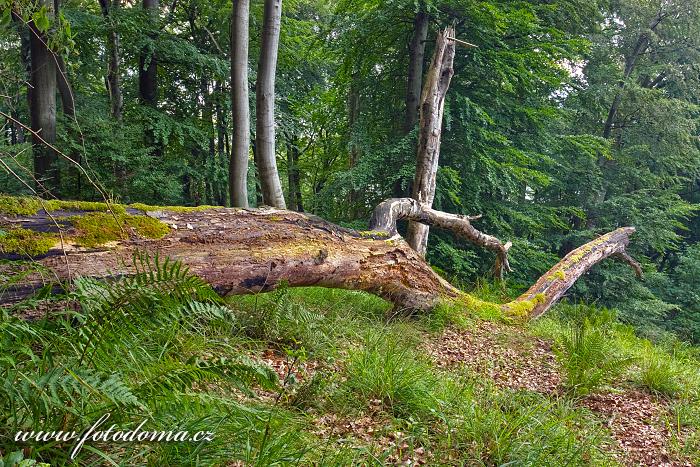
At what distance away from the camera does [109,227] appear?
3.07 meters

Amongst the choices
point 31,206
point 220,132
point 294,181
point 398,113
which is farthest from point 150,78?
point 294,181

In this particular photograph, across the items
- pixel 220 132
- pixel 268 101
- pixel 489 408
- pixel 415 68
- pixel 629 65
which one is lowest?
pixel 489 408

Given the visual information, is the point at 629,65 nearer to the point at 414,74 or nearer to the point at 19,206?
the point at 414,74

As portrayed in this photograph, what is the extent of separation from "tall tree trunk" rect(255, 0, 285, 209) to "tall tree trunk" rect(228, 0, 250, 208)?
19cm

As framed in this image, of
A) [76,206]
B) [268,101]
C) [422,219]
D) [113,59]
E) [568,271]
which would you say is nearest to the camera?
[76,206]

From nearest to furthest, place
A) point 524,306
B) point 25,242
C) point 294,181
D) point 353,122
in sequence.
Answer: point 25,242, point 524,306, point 353,122, point 294,181

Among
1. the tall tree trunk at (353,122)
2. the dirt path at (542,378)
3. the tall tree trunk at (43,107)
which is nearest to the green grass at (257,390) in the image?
the dirt path at (542,378)

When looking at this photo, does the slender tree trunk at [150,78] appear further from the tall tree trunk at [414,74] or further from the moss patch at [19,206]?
the moss patch at [19,206]

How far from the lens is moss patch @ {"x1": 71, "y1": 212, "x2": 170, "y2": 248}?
2.94m

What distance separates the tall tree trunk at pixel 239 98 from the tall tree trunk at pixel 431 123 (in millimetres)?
2749

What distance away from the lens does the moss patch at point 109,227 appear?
2939mm

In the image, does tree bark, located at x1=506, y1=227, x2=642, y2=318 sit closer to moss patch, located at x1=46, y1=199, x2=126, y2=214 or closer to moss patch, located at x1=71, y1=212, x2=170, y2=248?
moss patch, located at x1=71, y1=212, x2=170, y2=248

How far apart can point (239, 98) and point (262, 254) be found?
2717mm

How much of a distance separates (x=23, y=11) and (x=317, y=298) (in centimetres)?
374
